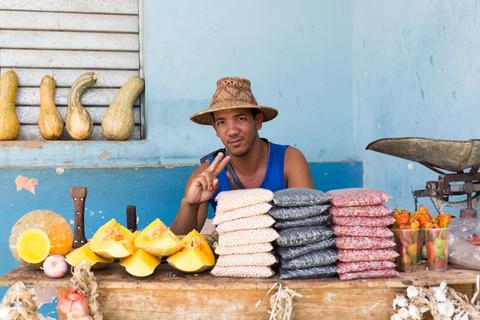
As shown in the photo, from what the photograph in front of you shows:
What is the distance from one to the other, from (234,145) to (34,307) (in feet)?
3.94

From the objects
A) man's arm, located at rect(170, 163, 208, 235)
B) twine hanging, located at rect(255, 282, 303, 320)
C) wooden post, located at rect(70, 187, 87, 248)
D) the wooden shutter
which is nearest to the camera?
twine hanging, located at rect(255, 282, 303, 320)

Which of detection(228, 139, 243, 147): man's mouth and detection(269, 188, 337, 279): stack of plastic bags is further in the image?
detection(228, 139, 243, 147): man's mouth

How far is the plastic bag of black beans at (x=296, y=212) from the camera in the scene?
1.84 metres

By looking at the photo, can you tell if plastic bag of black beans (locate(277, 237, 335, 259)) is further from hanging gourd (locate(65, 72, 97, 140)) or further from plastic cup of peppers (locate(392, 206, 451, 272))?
hanging gourd (locate(65, 72, 97, 140))

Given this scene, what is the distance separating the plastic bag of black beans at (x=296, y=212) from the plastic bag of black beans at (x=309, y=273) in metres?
0.17

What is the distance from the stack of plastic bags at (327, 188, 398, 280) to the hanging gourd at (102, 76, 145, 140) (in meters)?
2.41

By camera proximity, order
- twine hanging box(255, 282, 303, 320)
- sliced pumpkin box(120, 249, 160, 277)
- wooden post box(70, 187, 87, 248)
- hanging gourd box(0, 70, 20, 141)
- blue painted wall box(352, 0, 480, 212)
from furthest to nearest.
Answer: hanging gourd box(0, 70, 20, 141) → blue painted wall box(352, 0, 480, 212) → wooden post box(70, 187, 87, 248) → sliced pumpkin box(120, 249, 160, 277) → twine hanging box(255, 282, 303, 320)

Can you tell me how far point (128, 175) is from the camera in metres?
4.01

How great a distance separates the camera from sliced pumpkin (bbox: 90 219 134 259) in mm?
1842

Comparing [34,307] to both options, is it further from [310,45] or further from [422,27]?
[310,45]

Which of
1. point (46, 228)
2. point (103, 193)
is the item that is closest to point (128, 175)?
point (103, 193)

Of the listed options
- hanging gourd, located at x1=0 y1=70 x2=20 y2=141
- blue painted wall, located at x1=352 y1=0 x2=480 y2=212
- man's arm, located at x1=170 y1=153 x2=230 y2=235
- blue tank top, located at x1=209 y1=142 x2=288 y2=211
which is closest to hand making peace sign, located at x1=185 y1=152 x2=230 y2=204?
man's arm, located at x1=170 y1=153 x2=230 y2=235

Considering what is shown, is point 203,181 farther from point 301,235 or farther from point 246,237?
point 301,235

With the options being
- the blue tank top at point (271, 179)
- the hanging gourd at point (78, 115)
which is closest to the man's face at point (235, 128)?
the blue tank top at point (271, 179)
